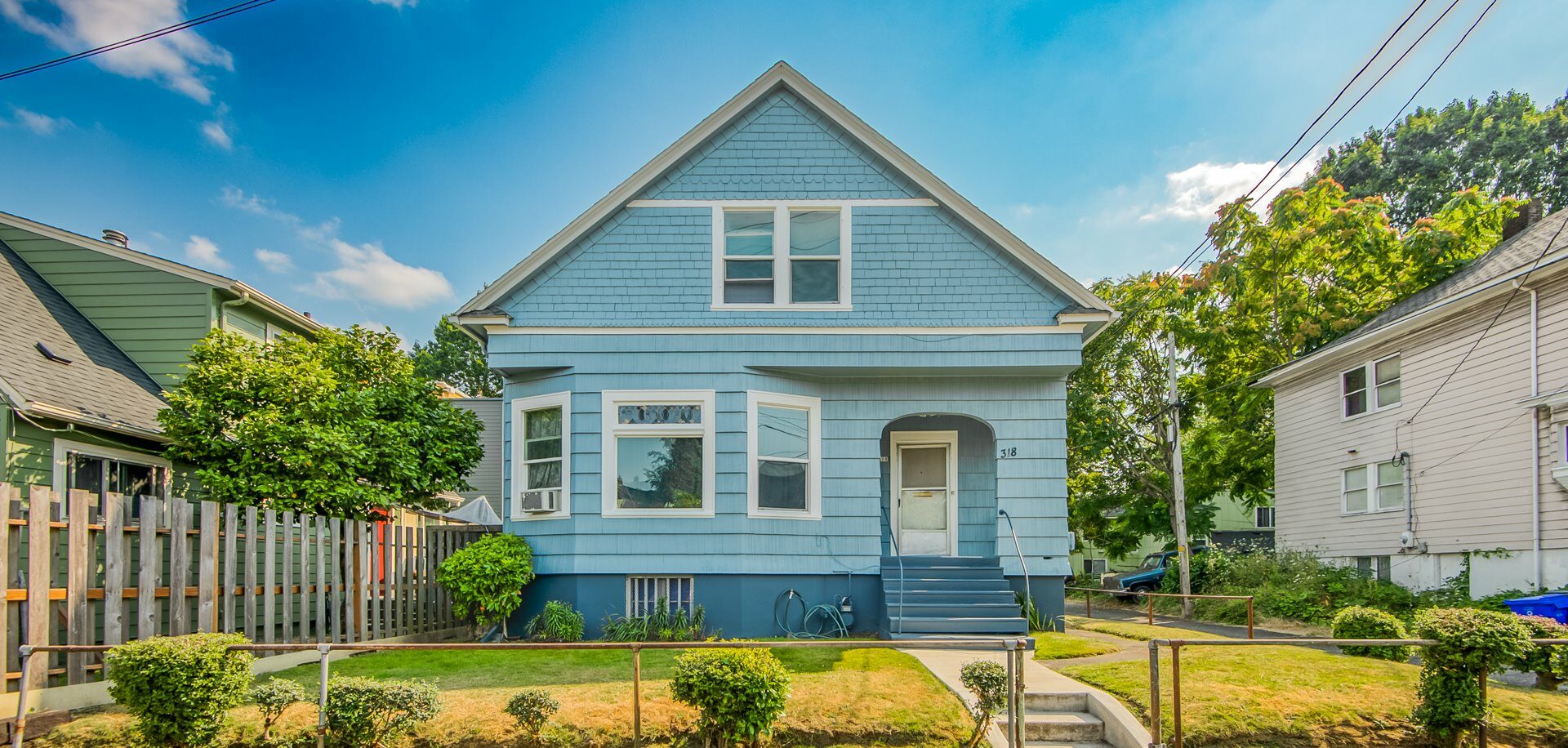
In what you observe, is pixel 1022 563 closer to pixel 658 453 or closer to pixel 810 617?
pixel 810 617

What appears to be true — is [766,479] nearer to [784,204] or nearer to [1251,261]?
[784,204]

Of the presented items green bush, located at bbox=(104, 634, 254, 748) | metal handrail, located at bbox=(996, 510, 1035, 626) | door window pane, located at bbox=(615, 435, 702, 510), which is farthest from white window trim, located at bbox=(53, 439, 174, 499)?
metal handrail, located at bbox=(996, 510, 1035, 626)

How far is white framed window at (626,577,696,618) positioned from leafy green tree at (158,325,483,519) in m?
3.48

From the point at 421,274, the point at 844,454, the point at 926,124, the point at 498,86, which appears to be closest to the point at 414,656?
the point at 844,454

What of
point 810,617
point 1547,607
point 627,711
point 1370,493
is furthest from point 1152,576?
point 627,711

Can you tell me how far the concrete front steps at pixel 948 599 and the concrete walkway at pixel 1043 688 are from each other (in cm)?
40

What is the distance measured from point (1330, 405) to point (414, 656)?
65.5 ft

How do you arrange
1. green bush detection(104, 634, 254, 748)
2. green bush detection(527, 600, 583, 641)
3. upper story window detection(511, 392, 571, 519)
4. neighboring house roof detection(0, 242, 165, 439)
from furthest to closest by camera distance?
1. upper story window detection(511, 392, 571, 519)
2. green bush detection(527, 600, 583, 641)
3. neighboring house roof detection(0, 242, 165, 439)
4. green bush detection(104, 634, 254, 748)

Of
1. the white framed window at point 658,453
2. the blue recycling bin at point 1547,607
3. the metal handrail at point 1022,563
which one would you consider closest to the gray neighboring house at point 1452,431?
the blue recycling bin at point 1547,607

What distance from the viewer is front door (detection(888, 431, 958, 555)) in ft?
47.0

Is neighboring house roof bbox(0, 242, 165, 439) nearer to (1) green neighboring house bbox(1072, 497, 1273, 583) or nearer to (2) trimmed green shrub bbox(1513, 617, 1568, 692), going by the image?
(2) trimmed green shrub bbox(1513, 617, 1568, 692)

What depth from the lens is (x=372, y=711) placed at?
6930 mm

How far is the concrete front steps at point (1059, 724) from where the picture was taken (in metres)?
7.75

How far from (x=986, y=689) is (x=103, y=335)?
14508mm
